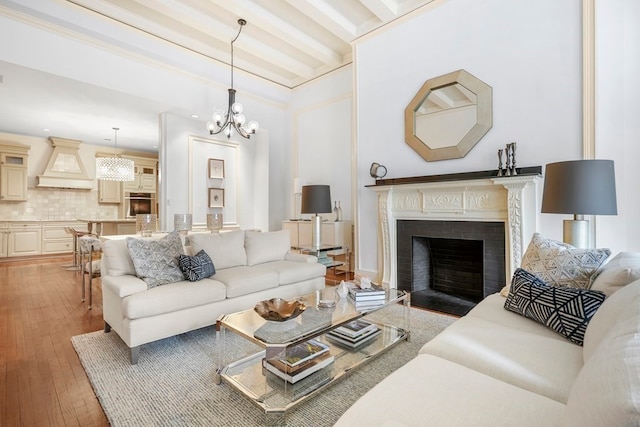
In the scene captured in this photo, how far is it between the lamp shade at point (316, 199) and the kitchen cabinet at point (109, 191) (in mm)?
6278

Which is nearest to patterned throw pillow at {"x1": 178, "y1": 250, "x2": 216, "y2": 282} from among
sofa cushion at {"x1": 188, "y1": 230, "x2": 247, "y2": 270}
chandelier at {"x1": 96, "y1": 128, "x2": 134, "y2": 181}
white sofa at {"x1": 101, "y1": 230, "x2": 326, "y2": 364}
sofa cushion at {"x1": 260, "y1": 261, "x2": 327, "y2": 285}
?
white sofa at {"x1": 101, "y1": 230, "x2": 326, "y2": 364}

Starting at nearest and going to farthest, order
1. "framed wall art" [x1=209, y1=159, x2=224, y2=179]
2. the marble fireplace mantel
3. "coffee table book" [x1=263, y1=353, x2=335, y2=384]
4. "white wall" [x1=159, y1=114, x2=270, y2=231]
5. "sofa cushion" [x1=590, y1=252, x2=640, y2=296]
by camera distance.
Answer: "sofa cushion" [x1=590, y1=252, x2=640, y2=296], "coffee table book" [x1=263, y1=353, x2=335, y2=384], the marble fireplace mantel, "white wall" [x1=159, y1=114, x2=270, y2=231], "framed wall art" [x1=209, y1=159, x2=224, y2=179]

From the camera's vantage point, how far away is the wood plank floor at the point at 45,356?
1591mm

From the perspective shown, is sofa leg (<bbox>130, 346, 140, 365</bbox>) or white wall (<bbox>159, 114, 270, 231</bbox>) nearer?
sofa leg (<bbox>130, 346, 140, 365</bbox>)

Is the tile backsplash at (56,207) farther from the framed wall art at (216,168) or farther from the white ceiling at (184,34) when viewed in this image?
the framed wall art at (216,168)

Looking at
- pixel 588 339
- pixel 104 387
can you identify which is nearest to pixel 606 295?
pixel 588 339

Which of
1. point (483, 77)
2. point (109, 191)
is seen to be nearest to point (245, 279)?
point (483, 77)

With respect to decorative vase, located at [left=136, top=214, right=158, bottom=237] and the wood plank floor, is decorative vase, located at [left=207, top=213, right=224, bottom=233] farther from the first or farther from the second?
the wood plank floor

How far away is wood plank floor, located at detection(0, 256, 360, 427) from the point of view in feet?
5.22

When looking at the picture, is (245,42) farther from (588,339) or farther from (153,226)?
(588,339)

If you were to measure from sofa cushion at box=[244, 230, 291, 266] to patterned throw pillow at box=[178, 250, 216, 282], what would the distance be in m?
0.63

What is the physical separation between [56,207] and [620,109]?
32.8ft

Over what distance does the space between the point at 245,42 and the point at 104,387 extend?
4397 mm

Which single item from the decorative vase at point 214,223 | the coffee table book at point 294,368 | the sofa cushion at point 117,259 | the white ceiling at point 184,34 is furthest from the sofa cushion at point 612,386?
the white ceiling at point 184,34
